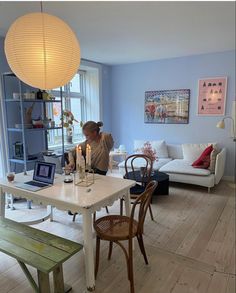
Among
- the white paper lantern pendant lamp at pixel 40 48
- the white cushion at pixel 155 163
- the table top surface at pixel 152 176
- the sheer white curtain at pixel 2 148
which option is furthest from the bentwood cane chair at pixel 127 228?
the white cushion at pixel 155 163

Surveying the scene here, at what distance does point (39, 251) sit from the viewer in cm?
169

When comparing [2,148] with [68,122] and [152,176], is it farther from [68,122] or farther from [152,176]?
[152,176]

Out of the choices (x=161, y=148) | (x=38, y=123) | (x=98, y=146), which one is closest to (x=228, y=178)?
(x=161, y=148)

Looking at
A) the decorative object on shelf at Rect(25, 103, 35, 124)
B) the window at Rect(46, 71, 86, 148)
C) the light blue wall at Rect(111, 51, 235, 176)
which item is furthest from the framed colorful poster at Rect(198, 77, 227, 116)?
the decorative object on shelf at Rect(25, 103, 35, 124)

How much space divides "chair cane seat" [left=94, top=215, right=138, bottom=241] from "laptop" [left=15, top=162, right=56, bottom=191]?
60 cm

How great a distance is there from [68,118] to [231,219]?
319 centimetres

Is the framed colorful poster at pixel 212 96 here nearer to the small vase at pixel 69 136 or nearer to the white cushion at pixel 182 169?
the white cushion at pixel 182 169

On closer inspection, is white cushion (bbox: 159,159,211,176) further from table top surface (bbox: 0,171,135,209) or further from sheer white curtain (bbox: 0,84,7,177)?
sheer white curtain (bbox: 0,84,7,177)

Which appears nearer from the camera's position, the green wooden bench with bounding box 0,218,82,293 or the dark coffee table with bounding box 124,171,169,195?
the green wooden bench with bounding box 0,218,82,293

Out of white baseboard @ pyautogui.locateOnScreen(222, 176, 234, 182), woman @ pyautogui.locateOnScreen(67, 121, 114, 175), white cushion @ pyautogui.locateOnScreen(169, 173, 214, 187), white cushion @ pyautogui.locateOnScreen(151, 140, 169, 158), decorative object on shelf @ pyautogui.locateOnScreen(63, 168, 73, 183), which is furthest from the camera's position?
white cushion @ pyautogui.locateOnScreen(151, 140, 169, 158)

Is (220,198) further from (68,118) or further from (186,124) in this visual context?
(68,118)

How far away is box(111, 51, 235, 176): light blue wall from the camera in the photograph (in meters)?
4.46

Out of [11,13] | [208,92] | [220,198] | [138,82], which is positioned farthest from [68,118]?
[220,198]

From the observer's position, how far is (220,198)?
3.76 m
